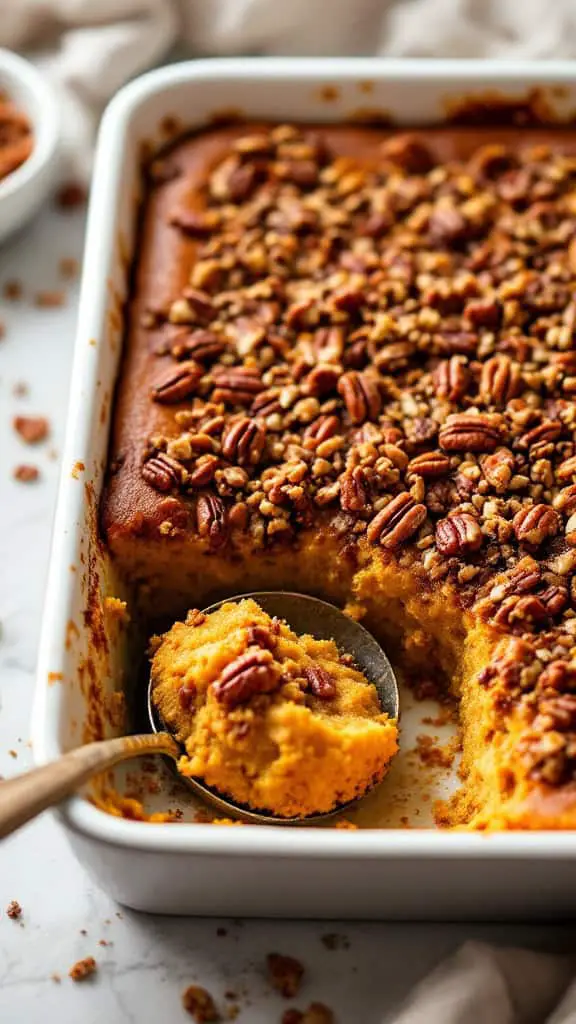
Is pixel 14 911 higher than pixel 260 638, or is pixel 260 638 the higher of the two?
pixel 260 638

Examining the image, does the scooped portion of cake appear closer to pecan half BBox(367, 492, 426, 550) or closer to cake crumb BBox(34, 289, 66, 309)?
pecan half BBox(367, 492, 426, 550)

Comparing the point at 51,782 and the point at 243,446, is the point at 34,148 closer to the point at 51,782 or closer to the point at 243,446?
the point at 243,446

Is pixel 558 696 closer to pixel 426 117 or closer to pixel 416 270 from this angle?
pixel 416 270

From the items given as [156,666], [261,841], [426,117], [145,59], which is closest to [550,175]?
[426,117]

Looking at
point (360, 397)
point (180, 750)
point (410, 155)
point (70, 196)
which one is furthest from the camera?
point (70, 196)

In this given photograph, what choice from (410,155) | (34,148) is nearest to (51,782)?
(410,155)

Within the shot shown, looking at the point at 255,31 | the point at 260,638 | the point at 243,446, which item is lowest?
the point at 260,638

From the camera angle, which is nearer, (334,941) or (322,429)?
(334,941)
